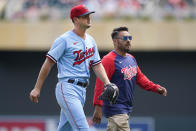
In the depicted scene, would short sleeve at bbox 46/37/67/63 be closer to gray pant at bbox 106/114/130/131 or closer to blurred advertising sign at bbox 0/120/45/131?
gray pant at bbox 106/114/130/131

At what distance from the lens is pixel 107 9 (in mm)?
13125

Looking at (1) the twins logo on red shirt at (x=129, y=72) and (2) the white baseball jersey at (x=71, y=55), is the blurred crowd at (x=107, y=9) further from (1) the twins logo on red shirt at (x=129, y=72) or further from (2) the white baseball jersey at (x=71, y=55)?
(2) the white baseball jersey at (x=71, y=55)

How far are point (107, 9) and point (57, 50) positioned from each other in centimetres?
815

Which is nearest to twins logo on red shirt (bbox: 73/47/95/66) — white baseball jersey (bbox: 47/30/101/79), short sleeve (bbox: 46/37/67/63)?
white baseball jersey (bbox: 47/30/101/79)

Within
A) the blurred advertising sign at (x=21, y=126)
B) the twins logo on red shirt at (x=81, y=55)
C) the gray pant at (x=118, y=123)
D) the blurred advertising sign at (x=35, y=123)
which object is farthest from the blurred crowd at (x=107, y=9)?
the twins logo on red shirt at (x=81, y=55)

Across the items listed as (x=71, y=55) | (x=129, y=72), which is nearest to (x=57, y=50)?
(x=71, y=55)

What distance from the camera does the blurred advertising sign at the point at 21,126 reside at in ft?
40.8

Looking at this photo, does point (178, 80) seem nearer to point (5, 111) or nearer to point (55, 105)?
point (55, 105)

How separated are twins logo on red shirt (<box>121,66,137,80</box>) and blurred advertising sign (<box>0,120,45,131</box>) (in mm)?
6632

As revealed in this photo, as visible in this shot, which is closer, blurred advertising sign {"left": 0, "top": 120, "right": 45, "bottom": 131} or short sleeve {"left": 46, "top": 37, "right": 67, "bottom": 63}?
short sleeve {"left": 46, "top": 37, "right": 67, "bottom": 63}

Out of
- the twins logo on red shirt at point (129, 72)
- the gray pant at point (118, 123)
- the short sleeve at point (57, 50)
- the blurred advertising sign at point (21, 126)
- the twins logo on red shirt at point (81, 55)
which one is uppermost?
the short sleeve at point (57, 50)

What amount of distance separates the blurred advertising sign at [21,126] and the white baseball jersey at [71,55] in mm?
7345

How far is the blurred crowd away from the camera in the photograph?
42.5 feet

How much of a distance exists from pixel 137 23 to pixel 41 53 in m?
3.03
